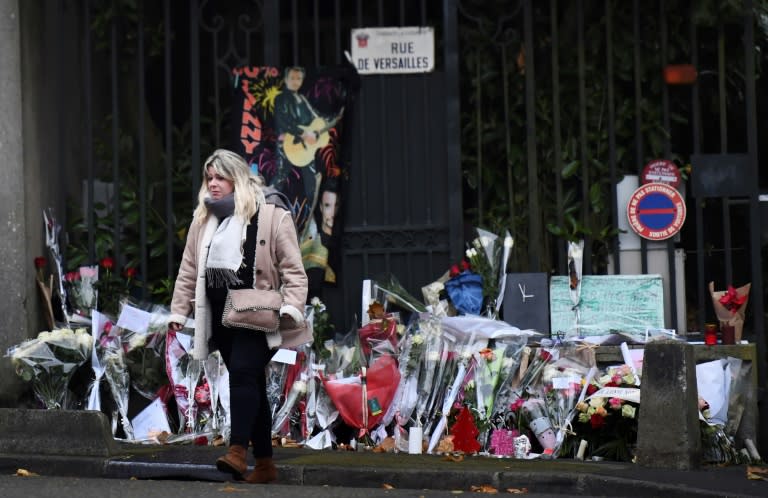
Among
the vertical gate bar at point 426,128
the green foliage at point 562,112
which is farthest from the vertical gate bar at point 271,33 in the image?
the green foliage at point 562,112

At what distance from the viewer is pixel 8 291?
32.0ft

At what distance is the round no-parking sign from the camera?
1002cm

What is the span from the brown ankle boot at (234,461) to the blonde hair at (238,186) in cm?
118

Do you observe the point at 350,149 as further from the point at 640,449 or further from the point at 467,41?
the point at 640,449

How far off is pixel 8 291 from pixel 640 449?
4384mm

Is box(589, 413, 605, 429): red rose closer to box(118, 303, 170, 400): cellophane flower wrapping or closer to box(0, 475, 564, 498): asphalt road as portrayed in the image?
box(0, 475, 564, 498): asphalt road

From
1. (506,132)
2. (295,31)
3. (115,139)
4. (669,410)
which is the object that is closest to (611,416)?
(669,410)

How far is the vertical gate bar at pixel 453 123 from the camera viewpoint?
10.1m

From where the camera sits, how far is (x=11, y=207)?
9.79 m

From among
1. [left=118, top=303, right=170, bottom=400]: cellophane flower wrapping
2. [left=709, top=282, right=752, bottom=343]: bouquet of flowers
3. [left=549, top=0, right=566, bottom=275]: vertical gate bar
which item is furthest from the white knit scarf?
[left=709, top=282, right=752, bottom=343]: bouquet of flowers

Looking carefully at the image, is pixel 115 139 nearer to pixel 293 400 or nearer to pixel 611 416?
pixel 293 400

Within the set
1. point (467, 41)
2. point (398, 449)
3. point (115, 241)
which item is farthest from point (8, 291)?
point (467, 41)

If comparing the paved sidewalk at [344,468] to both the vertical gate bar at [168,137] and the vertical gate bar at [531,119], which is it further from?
the vertical gate bar at [531,119]

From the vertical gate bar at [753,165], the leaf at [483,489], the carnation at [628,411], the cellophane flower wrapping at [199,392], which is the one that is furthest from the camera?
the vertical gate bar at [753,165]
